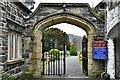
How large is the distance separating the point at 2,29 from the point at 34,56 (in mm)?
3882

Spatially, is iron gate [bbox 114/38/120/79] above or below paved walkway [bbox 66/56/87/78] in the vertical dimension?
above

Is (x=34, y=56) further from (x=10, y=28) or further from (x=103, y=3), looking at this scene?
(x=103, y=3)

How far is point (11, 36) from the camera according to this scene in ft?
36.7

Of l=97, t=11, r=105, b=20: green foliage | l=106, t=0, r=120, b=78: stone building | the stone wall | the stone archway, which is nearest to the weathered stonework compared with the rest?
the stone archway

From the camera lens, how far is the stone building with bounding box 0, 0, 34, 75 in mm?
9352

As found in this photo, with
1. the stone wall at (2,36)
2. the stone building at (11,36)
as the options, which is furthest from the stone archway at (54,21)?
the stone wall at (2,36)

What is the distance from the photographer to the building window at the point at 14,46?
11066 mm

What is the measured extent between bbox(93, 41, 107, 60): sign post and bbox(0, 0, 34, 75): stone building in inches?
147

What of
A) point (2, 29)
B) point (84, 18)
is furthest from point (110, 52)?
point (2, 29)

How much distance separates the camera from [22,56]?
13.6 metres

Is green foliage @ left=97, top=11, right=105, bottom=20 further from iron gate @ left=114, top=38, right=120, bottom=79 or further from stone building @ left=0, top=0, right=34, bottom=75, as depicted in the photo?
stone building @ left=0, top=0, right=34, bottom=75

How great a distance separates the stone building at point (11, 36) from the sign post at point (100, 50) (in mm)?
3729

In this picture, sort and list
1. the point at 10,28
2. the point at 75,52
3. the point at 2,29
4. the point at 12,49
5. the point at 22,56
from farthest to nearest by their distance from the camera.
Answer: the point at 75,52 < the point at 22,56 < the point at 12,49 < the point at 10,28 < the point at 2,29

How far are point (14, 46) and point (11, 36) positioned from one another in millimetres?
967
